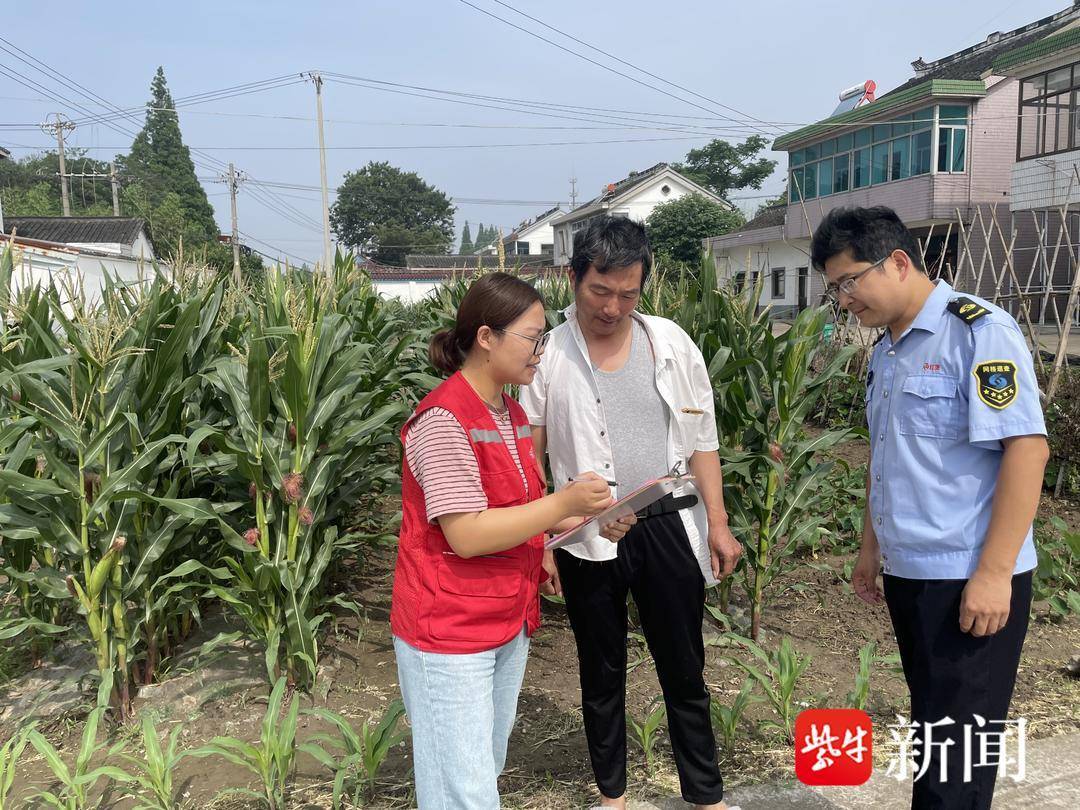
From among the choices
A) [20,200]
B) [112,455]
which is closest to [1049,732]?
[112,455]

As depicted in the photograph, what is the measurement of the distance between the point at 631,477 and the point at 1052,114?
19.7m

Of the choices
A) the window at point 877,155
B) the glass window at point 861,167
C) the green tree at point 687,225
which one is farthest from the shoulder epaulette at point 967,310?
the green tree at point 687,225

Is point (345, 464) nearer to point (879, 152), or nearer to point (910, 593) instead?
point (910, 593)

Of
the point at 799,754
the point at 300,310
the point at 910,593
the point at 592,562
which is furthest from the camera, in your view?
the point at 300,310

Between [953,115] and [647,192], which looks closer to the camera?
[953,115]

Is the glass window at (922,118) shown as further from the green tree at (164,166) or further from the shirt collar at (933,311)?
the green tree at (164,166)

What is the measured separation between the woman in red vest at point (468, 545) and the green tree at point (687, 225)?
31.5 m

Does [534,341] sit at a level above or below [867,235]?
below

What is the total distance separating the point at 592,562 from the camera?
2.20 m

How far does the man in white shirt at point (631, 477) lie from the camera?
2.17 metres

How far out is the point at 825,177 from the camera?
2483 centimetres

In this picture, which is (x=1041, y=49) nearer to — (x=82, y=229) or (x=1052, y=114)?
(x=1052, y=114)

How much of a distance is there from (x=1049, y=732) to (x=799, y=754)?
1.10 metres

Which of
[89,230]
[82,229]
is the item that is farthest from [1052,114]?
[82,229]
